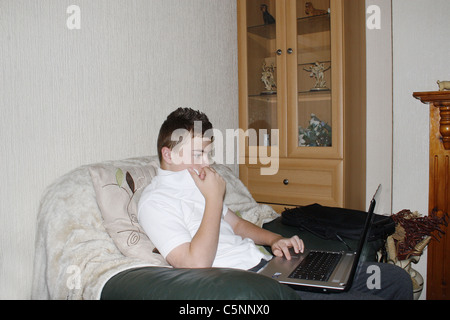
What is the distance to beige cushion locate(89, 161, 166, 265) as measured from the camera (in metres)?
1.11

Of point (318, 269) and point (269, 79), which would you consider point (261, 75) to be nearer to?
point (269, 79)

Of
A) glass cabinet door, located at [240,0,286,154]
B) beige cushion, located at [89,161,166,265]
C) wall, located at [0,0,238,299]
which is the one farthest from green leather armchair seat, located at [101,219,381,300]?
glass cabinet door, located at [240,0,286,154]

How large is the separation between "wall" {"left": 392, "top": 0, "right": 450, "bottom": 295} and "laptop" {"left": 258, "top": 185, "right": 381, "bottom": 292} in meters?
1.31

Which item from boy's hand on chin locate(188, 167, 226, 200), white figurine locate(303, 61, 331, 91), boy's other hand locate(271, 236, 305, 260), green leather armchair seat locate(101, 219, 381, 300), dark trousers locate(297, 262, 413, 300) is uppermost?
white figurine locate(303, 61, 331, 91)

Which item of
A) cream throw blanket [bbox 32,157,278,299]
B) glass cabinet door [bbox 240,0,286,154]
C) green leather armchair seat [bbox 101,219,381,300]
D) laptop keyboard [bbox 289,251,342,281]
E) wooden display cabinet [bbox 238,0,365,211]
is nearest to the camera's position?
green leather armchair seat [bbox 101,219,381,300]

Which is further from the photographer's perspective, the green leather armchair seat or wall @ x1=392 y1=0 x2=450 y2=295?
wall @ x1=392 y1=0 x2=450 y2=295

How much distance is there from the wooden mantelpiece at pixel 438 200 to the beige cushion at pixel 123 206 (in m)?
1.81

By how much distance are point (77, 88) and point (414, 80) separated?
2054 millimetres

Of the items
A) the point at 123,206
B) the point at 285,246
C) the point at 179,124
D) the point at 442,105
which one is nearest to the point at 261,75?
the point at 442,105

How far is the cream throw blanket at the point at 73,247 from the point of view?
97 cm

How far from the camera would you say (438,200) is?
7.24 feet

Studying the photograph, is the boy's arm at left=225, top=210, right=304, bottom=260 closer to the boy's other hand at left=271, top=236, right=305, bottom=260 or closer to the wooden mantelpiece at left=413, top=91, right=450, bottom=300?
the boy's other hand at left=271, top=236, right=305, bottom=260

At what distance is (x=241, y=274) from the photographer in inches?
31.0

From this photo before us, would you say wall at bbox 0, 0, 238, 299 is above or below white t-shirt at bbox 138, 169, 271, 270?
above
